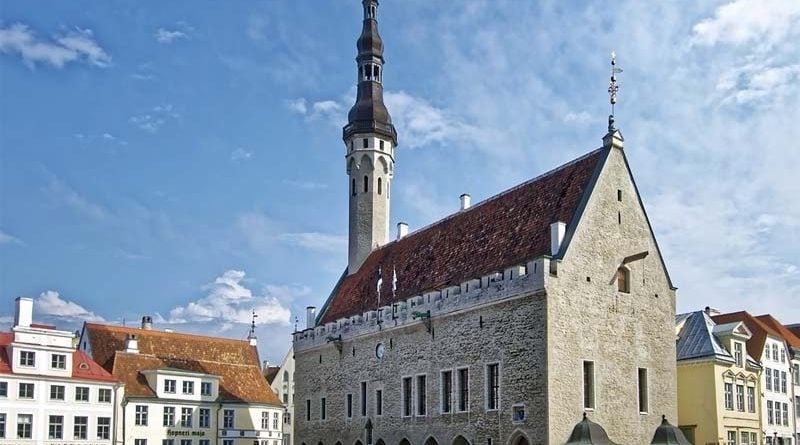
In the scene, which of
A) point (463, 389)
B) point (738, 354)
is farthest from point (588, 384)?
point (738, 354)

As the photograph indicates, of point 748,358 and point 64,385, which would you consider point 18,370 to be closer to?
point 64,385

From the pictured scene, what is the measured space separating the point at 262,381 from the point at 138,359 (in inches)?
330

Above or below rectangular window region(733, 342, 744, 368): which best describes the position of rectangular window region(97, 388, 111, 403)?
below

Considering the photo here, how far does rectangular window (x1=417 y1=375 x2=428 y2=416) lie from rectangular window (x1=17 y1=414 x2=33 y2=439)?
1803 cm

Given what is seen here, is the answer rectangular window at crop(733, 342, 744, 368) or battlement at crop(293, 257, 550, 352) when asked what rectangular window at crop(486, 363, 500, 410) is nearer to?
battlement at crop(293, 257, 550, 352)

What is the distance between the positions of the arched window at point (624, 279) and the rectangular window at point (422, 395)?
831 centimetres

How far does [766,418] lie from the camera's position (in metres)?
43.5

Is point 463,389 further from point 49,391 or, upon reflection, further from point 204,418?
point 49,391

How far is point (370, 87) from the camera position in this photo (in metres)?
51.1

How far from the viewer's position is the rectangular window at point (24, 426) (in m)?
41.5

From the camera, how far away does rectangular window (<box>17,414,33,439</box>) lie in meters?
41.5

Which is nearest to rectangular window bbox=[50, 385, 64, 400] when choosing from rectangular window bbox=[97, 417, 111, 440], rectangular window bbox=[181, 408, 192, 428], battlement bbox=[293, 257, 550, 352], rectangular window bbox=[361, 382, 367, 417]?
rectangular window bbox=[97, 417, 111, 440]

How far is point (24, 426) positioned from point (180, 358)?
10.8 metres

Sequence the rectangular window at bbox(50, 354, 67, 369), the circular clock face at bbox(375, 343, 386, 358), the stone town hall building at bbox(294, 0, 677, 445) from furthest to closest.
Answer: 1. the rectangular window at bbox(50, 354, 67, 369)
2. the circular clock face at bbox(375, 343, 386, 358)
3. the stone town hall building at bbox(294, 0, 677, 445)
